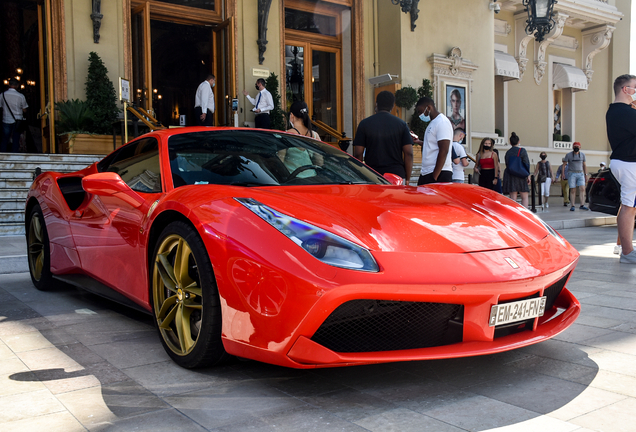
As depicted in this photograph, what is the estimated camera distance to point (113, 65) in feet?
38.4

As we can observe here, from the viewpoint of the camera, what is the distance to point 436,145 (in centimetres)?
638

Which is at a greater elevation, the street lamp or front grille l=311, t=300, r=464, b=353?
the street lamp

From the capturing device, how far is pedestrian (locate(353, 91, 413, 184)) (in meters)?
5.89

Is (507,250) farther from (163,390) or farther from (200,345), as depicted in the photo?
(163,390)

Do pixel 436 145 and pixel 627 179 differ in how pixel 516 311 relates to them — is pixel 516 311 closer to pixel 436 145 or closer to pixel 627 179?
pixel 627 179

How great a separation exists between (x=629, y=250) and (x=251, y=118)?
29.4ft

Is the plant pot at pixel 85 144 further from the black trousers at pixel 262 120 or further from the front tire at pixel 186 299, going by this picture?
the front tire at pixel 186 299

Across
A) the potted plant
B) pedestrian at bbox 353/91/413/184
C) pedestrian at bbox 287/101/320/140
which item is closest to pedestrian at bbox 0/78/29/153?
the potted plant

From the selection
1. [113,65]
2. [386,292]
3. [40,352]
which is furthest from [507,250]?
[113,65]

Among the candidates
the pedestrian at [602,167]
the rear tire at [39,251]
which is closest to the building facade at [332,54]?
the pedestrian at [602,167]

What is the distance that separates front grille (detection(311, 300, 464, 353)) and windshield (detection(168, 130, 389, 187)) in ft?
3.57

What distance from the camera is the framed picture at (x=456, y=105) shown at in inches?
619

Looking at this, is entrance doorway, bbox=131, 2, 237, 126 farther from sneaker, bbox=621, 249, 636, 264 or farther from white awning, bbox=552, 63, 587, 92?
white awning, bbox=552, 63, 587, 92

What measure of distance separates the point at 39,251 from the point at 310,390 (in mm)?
3110
